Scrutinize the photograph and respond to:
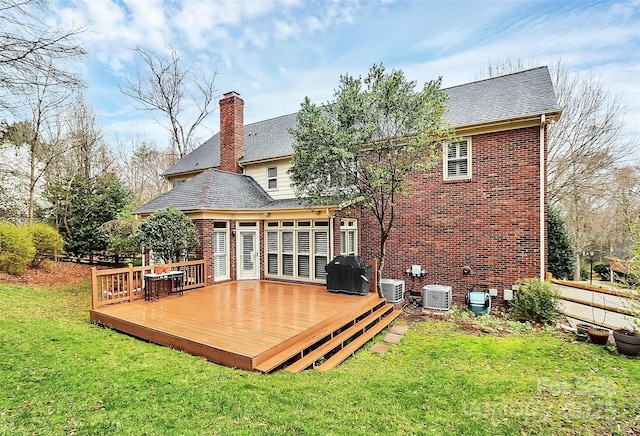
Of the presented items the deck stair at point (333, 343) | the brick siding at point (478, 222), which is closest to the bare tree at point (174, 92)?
the brick siding at point (478, 222)

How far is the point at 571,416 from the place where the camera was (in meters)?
3.70

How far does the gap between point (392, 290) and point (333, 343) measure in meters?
3.83

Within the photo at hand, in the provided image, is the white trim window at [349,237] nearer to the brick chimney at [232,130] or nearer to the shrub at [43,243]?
the brick chimney at [232,130]

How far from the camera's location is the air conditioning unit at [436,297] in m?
8.77

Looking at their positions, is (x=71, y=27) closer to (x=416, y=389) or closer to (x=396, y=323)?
→ (x=416, y=389)

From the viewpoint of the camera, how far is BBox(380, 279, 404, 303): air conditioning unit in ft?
29.6

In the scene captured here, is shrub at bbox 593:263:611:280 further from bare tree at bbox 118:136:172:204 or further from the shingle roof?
bare tree at bbox 118:136:172:204

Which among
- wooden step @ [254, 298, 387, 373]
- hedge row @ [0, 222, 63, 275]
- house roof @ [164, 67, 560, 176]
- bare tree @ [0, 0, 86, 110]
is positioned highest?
house roof @ [164, 67, 560, 176]

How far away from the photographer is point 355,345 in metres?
6.02

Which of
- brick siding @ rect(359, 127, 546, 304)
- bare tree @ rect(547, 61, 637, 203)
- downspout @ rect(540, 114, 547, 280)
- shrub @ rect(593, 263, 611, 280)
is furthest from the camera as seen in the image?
shrub @ rect(593, 263, 611, 280)

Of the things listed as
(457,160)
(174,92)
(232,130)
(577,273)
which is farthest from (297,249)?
(577,273)

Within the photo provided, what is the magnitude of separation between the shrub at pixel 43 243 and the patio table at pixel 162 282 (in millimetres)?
7665

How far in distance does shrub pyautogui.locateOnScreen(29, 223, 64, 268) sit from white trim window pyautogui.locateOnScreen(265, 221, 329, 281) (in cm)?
887

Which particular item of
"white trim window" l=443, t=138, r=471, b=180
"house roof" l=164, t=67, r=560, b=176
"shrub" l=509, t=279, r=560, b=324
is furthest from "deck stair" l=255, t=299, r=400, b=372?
"house roof" l=164, t=67, r=560, b=176
